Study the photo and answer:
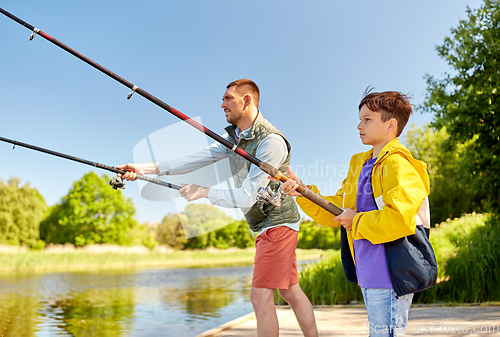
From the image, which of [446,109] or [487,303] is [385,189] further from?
[446,109]

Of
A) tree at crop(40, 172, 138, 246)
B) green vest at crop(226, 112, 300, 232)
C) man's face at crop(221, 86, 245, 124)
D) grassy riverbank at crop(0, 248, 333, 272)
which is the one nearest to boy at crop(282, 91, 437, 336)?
green vest at crop(226, 112, 300, 232)

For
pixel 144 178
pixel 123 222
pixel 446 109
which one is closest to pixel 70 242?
pixel 123 222

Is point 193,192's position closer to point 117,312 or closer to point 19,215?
point 117,312

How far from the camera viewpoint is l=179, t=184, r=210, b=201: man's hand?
2379mm

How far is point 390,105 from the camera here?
1.87 m

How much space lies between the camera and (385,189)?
1694mm

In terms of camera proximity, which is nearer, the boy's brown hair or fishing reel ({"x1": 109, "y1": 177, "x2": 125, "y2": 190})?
the boy's brown hair

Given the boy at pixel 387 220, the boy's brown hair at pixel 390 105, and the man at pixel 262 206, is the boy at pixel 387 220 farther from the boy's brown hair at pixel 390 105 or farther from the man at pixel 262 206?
the man at pixel 262 206

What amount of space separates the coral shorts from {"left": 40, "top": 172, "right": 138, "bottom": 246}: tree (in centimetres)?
3085

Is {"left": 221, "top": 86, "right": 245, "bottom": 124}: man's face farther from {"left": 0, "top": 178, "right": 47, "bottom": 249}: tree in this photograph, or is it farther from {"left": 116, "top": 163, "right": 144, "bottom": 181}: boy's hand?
{"left": 0, "top": 178, "right": 47, "bottom": 249}: tree

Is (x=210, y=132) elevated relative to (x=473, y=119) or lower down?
lower down

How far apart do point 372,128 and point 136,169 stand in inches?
67.9

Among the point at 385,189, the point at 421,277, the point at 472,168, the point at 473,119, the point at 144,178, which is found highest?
the point at 473,119

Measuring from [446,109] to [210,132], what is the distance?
7703 mm
